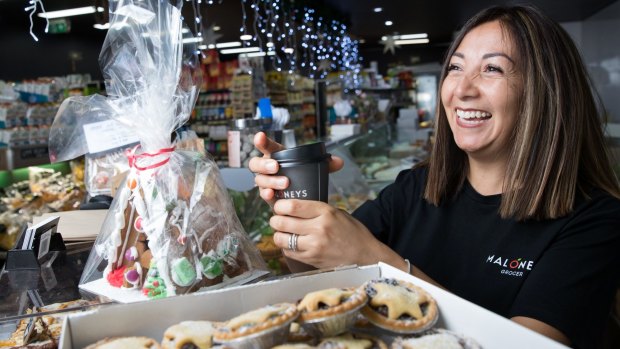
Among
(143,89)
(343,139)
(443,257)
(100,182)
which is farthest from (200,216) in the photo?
(343,139)

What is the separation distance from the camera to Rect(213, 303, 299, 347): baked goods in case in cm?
55

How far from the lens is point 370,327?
644 mm

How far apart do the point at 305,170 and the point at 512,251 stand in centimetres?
67

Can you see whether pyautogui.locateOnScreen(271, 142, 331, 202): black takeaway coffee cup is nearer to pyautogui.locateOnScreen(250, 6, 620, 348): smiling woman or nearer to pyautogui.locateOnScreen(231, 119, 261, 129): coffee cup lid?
pyautogui.locateOnScreen(250, 6, 620, 348): smiling woman

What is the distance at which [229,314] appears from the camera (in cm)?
65

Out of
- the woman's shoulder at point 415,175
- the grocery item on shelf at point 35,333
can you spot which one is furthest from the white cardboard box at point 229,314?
the woman's shoulder at point 415,175

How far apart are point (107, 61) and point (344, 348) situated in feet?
3.37

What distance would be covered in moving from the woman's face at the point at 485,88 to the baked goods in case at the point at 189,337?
38.2 inches

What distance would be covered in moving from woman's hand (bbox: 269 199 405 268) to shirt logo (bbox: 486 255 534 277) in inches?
16.0

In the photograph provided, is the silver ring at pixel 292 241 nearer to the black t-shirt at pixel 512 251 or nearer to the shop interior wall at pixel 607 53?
the black t-shirt at pixel 512 251

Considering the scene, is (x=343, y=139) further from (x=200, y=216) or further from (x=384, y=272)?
(x=384, y=272)

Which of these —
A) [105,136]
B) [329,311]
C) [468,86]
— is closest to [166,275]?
[329,311]

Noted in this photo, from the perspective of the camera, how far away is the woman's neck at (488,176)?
4.78 feet

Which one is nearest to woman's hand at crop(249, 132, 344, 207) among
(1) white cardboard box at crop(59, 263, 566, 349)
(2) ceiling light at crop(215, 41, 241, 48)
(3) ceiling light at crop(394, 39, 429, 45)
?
(1) white cardboard box at crop(59, 263, 566, 349)
